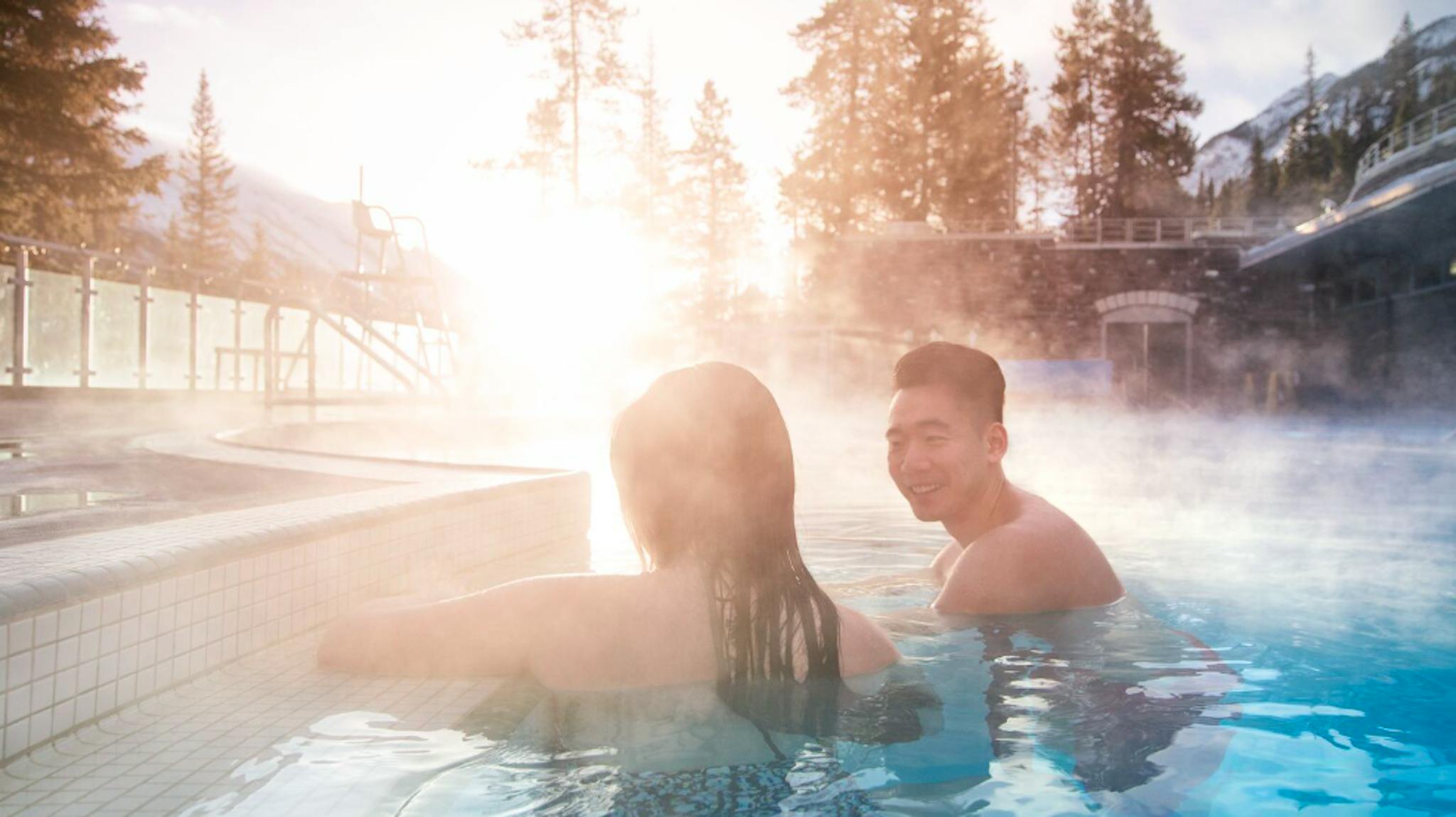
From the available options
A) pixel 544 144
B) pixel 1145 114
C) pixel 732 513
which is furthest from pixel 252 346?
pixel 1145 114

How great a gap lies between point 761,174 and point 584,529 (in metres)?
33.8

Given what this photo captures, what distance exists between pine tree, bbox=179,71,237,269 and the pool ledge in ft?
158

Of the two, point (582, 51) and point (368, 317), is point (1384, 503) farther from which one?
point (582, 51)

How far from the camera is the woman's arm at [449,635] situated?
2.21 m

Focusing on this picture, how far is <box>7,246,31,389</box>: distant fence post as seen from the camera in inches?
362

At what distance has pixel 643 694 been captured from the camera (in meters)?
2.20

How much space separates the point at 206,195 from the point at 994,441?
53.0 metres

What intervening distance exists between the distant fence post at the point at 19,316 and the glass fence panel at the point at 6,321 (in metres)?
0.02

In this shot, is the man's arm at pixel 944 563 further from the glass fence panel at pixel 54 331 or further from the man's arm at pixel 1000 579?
the glass fence panel at pixel 54 331

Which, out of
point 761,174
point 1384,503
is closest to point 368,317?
point 1384,503

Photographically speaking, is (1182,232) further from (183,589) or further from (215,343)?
(183,589)

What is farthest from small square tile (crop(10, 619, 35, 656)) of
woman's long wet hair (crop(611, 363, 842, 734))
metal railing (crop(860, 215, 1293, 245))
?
metal railing (crop(860, 215, 1293, 245))

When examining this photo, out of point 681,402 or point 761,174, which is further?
point 761,174

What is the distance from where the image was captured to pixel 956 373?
2916 millimetres
